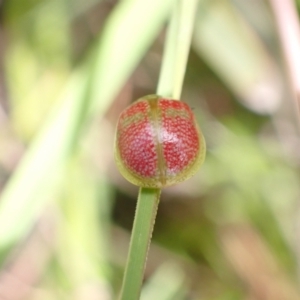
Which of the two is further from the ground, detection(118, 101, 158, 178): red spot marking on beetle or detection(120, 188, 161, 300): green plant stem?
detection(118, 101, 158, 178): red spot marking on beetle

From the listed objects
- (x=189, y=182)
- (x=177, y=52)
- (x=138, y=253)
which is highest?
(x=177, y=52)

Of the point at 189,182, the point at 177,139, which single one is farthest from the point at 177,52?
the point at 189,182

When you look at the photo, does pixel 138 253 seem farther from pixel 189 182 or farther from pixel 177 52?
pixel 189 182

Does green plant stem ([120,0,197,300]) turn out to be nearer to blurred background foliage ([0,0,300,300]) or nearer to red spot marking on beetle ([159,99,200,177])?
red spot marking on beetle ([159,99,200,177])

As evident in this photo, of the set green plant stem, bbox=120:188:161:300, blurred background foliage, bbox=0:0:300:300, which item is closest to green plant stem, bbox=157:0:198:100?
green plant stem, bbox=120:188:161:300

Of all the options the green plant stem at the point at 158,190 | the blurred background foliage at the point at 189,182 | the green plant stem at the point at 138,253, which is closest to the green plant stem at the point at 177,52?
the green plant stem at the point at 158,190

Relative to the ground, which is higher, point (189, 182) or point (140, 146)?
point (140, 146)

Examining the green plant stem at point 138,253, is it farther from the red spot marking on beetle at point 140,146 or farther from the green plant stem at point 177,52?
the green plant stem at point 177,52
